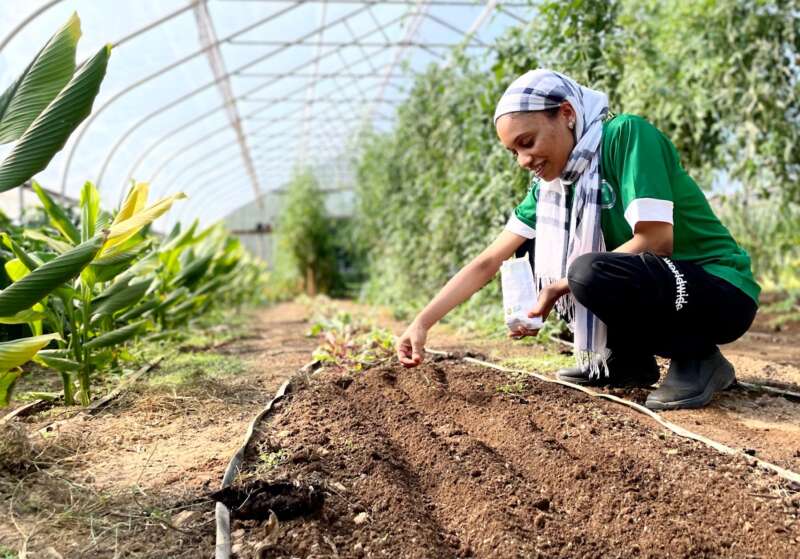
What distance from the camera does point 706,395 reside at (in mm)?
1999

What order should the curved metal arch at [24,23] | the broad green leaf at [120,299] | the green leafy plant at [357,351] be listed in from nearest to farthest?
1. the broad green leaf at [120,299]
2. the green leafy plant at [357,351]
3. the curved metal arch at [24,23]

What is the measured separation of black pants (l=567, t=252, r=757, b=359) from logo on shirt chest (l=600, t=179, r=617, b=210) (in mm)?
202

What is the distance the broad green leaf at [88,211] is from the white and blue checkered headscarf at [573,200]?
5.09 ft

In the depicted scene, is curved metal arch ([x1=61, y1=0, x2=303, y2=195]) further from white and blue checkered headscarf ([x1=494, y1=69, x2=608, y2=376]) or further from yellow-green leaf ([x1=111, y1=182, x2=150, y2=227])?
white and blue checkered headscarf ([x1=494, y1=69, x2=608, y2=376])

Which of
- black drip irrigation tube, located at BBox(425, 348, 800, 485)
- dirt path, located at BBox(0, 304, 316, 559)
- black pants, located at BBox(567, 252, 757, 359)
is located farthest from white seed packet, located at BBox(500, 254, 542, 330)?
dirt path, located at BBox(0, 304, 316, 559)

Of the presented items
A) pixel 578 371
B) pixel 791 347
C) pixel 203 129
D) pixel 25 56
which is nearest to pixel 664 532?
pixel 578 371

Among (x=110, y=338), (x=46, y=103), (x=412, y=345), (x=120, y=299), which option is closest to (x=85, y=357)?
(x=110, y=338)

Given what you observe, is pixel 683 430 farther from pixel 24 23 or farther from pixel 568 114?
pixel 24 23

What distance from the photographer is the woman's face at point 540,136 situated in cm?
185

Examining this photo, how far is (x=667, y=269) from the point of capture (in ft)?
6.15

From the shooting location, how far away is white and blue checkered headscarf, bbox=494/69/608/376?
1861 mm

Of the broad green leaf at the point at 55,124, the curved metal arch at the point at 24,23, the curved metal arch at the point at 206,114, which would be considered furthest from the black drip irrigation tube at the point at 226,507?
the curved metal arch at the point at 206,114

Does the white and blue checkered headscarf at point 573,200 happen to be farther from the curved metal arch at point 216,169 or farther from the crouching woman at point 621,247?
the curved metal arch at point 216,169

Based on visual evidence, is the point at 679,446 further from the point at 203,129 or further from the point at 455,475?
the point at 203,129
